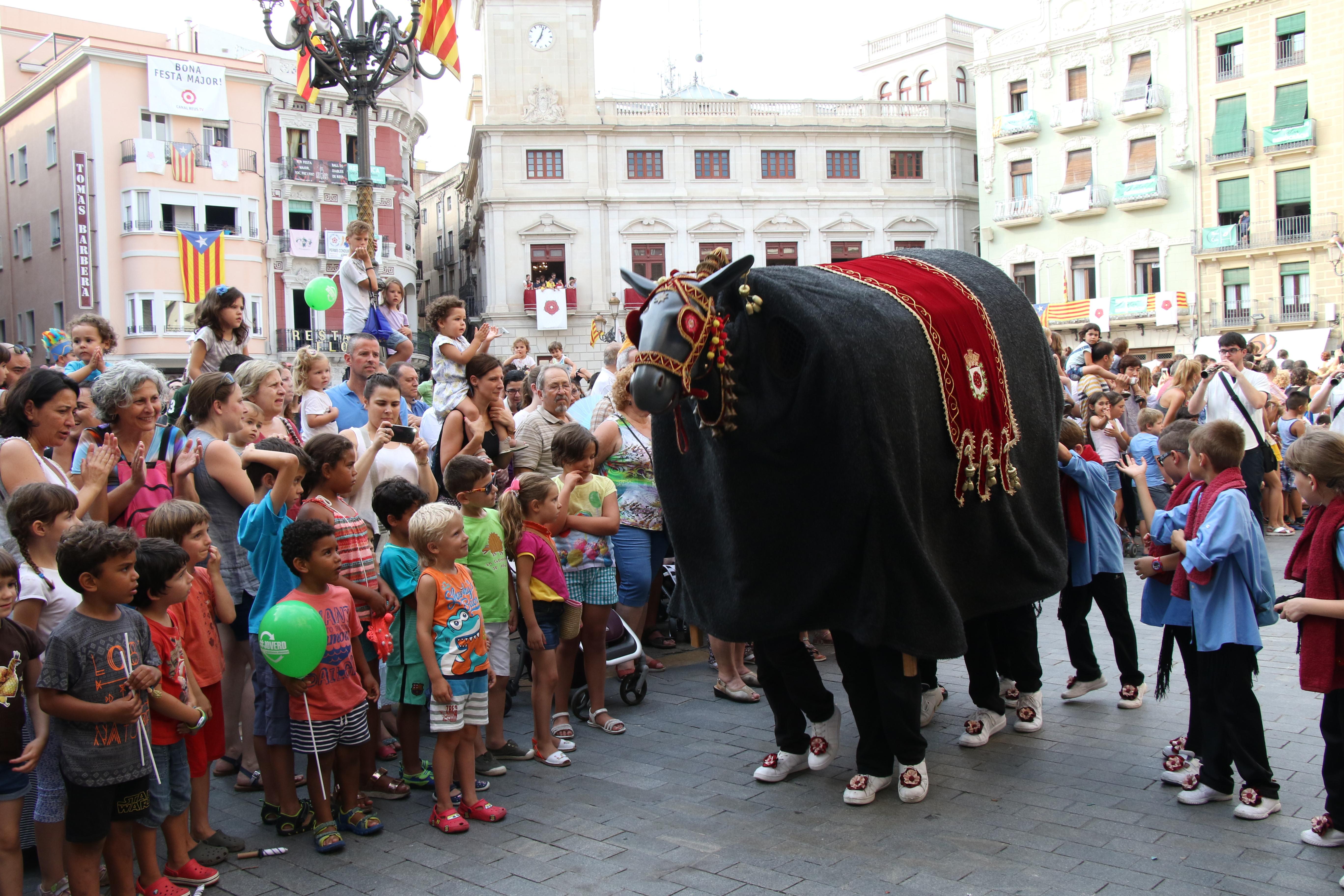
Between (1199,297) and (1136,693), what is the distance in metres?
36.9

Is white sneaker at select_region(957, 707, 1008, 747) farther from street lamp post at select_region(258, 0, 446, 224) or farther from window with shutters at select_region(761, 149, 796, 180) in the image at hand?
window with shutters at select_region(761, 149, 796, 180)

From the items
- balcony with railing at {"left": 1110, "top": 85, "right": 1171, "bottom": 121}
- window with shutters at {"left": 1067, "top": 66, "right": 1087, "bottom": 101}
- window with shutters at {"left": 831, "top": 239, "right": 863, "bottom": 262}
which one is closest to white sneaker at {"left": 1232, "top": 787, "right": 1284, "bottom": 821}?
balcony with railing at {"left": 1110, "top": 85, "right": 1171, "bottom": 121}

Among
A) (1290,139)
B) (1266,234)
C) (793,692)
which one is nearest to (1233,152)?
(1290,139)

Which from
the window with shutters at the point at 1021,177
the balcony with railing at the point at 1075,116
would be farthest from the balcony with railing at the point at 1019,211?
the balcony with railing at the point at 1075,116

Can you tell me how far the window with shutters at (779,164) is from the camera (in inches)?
1759

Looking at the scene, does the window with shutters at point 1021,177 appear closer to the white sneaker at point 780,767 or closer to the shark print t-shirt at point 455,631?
the white sneaker at point 780,767

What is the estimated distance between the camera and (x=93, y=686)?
409 centimetres

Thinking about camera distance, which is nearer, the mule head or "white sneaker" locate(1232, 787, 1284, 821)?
the mule head

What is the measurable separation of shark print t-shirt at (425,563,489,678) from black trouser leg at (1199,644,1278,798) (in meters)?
3.45

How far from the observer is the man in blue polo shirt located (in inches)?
297

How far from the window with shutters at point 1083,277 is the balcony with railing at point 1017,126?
17.2 feet

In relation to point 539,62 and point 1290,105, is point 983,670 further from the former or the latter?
point 539,62

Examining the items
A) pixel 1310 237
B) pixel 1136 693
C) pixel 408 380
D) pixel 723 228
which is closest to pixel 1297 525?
pixel 1136 693

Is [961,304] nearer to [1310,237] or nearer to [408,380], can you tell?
[408,380]
